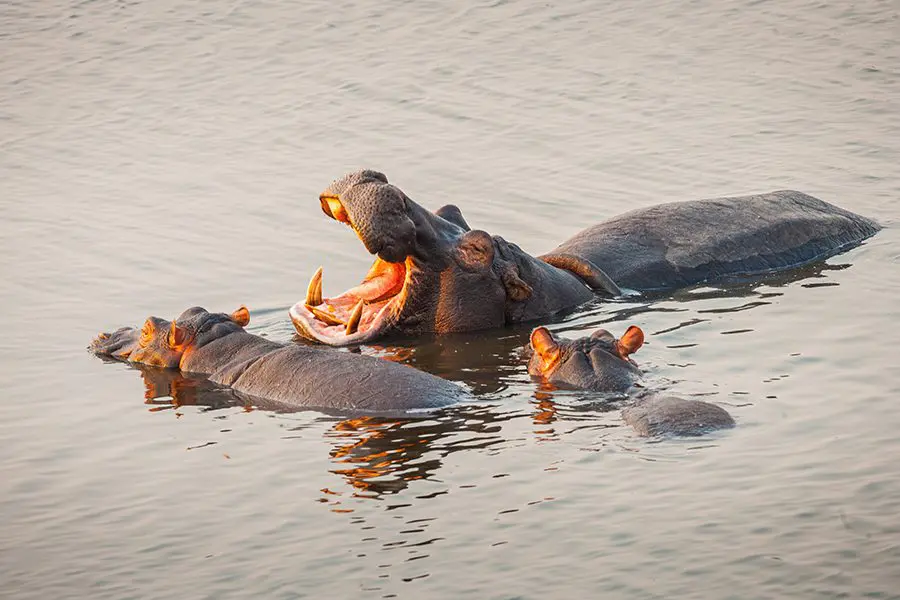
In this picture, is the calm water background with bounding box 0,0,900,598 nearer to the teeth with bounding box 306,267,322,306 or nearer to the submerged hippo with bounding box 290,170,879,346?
the submerged hippo with bounding box 290,170,879,346

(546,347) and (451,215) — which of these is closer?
(546,347)

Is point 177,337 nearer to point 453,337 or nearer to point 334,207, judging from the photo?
point 334,207

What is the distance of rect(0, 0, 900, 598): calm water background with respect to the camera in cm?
740

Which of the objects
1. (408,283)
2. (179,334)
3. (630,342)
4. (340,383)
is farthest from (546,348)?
(179,334)

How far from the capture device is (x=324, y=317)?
1141 centimetres

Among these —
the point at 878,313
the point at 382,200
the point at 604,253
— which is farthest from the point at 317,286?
the point at 878,313

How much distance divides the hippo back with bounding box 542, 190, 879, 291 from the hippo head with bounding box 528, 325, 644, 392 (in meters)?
2.63

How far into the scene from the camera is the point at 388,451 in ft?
28.5

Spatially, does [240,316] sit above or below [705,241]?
above

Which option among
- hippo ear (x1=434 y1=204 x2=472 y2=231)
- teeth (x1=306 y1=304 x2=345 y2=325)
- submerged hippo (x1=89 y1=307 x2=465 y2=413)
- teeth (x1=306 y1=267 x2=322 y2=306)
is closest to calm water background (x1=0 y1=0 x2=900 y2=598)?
submerged hippo (x1=89 y1=307 x2=465 y2=413)

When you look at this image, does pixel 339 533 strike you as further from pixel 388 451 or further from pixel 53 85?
pixel 53 85

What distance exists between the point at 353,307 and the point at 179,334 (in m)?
1.46

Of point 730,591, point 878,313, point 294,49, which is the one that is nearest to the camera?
point 730,591

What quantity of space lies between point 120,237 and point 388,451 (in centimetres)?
703
